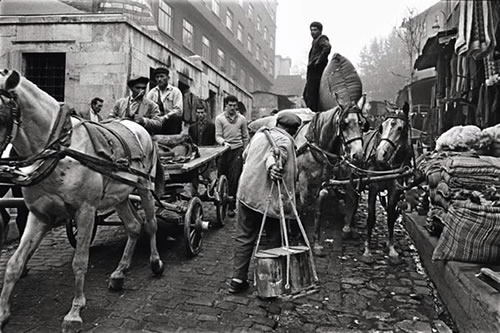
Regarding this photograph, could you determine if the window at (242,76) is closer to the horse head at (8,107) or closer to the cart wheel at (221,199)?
the cart wheel at (221,199)

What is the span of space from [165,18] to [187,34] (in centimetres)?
342

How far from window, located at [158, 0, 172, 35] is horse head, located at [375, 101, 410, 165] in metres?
17.5

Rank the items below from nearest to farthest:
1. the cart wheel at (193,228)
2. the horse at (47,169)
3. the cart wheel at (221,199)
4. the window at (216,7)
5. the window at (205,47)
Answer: the horse at (47,169)
the cart wheel at (193,228)
the cart wheel at (221,199)
the window at (205,47)
the window at (216,7)

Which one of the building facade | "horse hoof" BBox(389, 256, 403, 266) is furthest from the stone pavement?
the building facade

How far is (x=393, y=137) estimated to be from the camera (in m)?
5.91

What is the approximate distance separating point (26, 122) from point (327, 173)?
174 inches

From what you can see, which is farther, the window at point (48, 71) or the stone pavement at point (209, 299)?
the window at point (48, 71)

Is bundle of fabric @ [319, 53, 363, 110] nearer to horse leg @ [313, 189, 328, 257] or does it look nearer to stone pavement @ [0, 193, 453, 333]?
horse leg @ [313, 189, 328, 257]

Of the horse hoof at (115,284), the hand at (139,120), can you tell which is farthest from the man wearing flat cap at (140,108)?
the horse hoof at (115,284)

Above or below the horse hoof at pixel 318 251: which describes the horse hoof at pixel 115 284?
below

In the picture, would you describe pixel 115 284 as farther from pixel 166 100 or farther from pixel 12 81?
pixel 166 100

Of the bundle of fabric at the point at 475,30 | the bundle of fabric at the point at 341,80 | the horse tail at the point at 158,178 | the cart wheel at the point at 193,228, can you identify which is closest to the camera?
the bundle of fabric at the point at 475,30

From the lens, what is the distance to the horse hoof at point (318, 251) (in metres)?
5.96

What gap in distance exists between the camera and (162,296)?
4.30 metres
